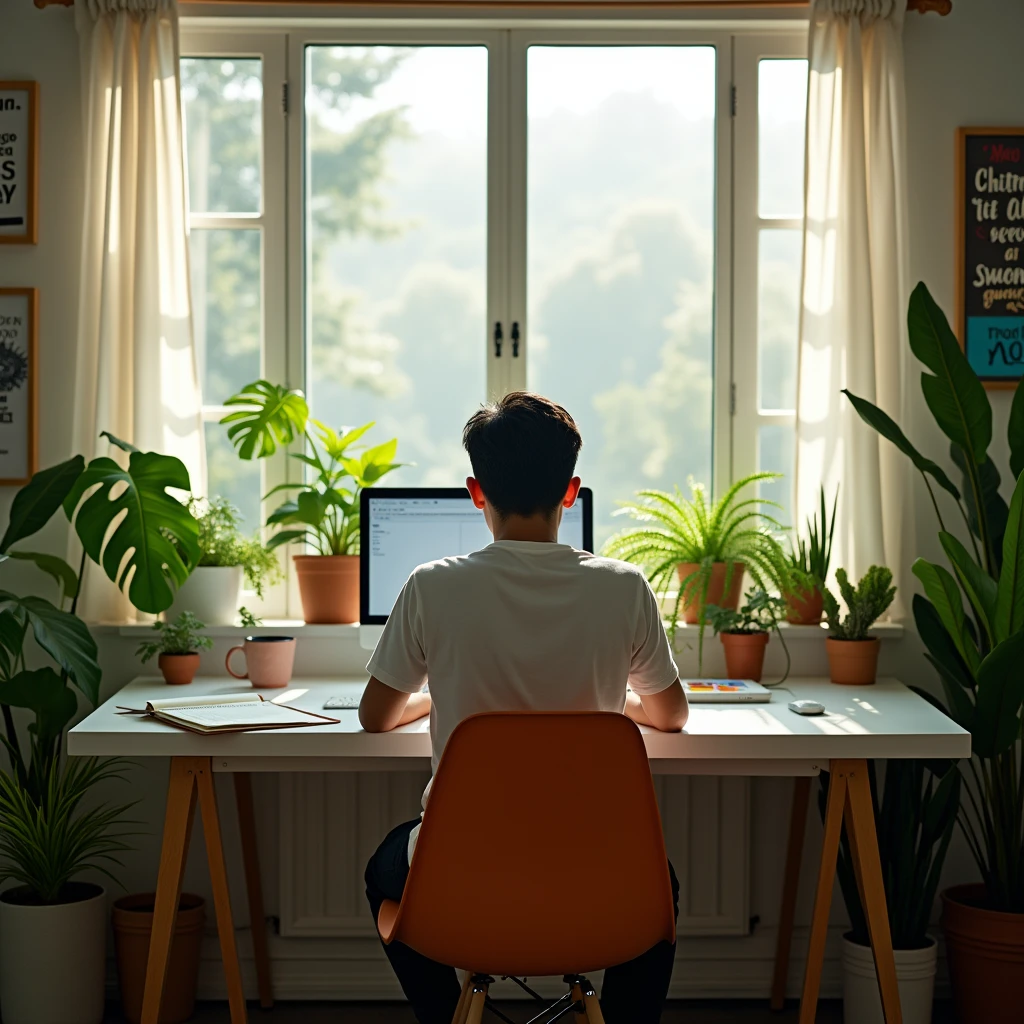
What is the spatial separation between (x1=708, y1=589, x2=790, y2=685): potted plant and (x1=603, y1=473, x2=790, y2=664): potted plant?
0.21ft

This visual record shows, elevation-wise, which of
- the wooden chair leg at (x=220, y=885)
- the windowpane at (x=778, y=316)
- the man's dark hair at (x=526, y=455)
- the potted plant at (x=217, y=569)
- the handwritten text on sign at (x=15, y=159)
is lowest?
the wooden chair leg at (x=220, y=885)

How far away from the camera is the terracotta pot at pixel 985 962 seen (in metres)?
2.56

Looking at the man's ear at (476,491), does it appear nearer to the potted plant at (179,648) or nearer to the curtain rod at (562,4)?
→ the potted plant at (179,648)

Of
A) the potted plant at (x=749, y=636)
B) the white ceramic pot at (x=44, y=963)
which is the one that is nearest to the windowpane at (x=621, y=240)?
the potted plant at (x=749, y=636)

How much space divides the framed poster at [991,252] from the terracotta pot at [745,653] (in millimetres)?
920

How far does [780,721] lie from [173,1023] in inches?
63.3

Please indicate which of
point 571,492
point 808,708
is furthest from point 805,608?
point 571,492

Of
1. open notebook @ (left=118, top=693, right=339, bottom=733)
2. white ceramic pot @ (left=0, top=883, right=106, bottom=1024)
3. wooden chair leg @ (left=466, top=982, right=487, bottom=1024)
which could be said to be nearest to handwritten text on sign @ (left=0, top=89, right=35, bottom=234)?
open notebook @ (left=118, top=693, right=339, bottom=733)

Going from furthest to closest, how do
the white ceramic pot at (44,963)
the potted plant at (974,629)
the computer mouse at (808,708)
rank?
1. the white ceramic pot at (44,963)
2. the potted plant at (974,629)
3. the computer mouse at (808,708)

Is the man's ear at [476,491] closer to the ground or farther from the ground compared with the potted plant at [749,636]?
farther from the ground

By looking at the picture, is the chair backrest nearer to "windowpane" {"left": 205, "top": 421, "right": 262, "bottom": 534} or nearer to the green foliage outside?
the green foliage outside

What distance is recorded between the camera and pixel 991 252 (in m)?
2.95

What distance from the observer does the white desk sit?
7.11 feet

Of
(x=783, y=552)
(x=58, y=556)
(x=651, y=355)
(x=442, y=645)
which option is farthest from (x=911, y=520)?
(x=58, y=556)
